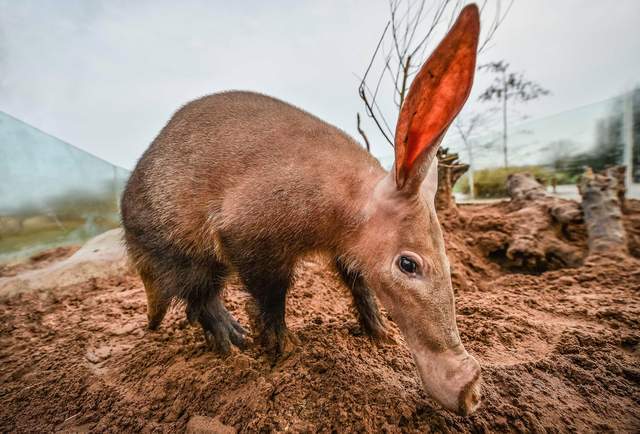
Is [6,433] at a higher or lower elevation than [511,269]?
lower

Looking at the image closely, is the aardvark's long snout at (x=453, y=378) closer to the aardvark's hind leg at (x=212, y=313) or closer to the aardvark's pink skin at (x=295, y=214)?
the aardvark's pink skin at (x=295, y=214)

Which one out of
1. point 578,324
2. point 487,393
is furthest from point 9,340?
point 578,324

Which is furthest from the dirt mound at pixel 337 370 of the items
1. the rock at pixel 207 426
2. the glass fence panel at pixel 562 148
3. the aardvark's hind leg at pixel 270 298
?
the glass fence panel at pixel 562 148

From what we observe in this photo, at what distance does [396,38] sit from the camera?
3037 millimetres

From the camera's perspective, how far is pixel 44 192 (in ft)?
19.6

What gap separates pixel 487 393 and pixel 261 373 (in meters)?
1.27

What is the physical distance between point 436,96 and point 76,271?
496 cm

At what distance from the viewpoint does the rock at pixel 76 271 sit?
3.65 meters

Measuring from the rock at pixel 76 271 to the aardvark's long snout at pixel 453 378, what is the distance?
3.36 metres

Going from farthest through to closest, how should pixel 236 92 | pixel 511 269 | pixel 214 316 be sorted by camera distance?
pixel 511 269 < pixel 236 92 < pixel 214 316

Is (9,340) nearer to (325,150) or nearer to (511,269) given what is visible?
(325,150)

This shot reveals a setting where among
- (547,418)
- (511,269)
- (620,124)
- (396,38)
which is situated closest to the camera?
(547,418)

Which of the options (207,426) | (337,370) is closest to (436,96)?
(337,370)

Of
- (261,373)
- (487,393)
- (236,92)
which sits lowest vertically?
(261,373)
